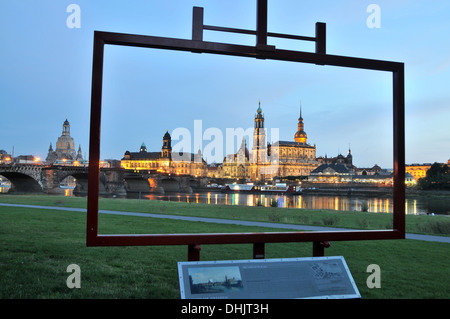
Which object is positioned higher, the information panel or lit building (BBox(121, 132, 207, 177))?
lit building (BBox(121, 132, 207, 177))

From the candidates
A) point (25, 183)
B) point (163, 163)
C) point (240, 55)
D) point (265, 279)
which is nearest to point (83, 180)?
point (25, 183)

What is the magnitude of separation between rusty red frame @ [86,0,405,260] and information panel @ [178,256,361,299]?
0.51 metres

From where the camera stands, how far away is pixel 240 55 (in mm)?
5629

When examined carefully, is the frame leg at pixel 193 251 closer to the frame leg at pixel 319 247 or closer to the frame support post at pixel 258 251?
the frame support post at pixel 258 251

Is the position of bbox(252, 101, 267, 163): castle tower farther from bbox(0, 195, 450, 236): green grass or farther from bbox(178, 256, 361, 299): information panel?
bbox(178, 256, 361, 299): information panel

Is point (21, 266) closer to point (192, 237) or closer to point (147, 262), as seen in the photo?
point (147, 262)

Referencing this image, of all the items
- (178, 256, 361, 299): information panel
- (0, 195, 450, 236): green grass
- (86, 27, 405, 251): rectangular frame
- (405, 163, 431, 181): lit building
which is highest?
(405, 163, 431, 181): lit building

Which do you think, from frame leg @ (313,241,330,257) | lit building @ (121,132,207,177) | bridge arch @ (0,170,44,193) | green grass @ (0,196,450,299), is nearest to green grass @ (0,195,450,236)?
green grass @ (0,196,450,299)

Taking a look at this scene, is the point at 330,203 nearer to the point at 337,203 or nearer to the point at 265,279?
the point at 337,203

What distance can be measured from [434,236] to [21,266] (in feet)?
40.5

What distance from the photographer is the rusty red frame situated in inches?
199

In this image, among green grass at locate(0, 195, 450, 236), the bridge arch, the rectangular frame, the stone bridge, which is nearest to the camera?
the rectangular frame
